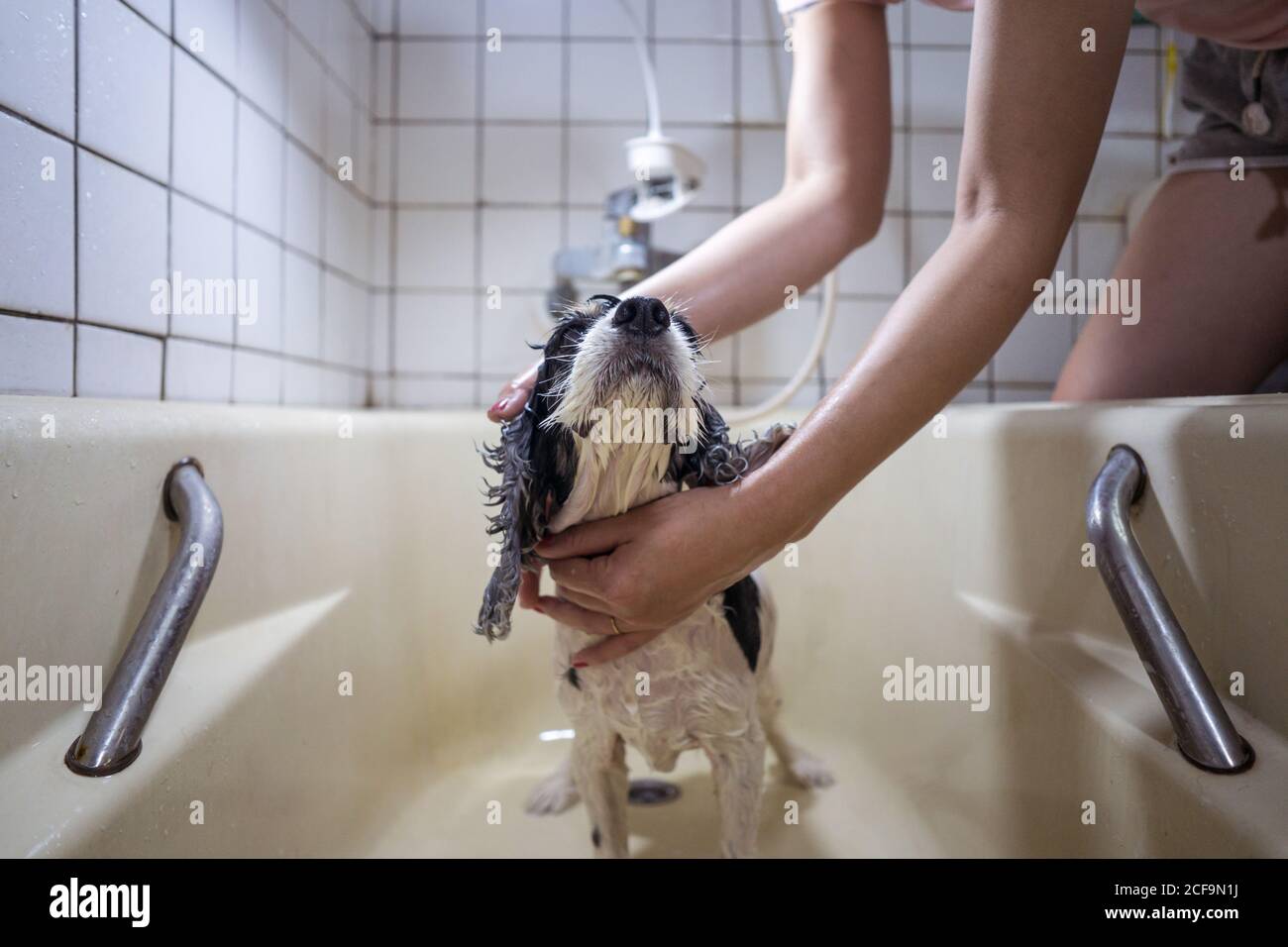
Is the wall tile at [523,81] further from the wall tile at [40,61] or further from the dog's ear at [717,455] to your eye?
the dog's ear at [717,455]

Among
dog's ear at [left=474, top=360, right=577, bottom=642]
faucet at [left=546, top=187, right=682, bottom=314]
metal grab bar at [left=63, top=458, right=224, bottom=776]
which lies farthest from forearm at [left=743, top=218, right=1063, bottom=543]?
faucet at [left=546, top=187, right=682, bottom=314]

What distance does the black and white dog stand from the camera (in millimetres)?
732

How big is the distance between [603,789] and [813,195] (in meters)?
0.80

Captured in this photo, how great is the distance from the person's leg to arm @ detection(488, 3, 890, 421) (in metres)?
0.45

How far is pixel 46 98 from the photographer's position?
33.3 inches

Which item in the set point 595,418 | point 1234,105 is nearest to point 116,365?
point 595,418

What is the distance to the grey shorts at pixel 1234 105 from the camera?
3.60 ft

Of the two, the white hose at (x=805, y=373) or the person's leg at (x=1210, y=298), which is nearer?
the person's leg at (x=1210, y=298)

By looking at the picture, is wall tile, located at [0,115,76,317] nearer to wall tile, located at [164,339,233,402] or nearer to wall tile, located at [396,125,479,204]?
wall tile, located at [164,339,233,402]

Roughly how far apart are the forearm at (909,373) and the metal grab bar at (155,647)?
0.50 m

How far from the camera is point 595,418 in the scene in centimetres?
74

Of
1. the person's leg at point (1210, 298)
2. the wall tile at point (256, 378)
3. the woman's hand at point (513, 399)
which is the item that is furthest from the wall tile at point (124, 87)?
the person's leg at point (1210, 298)

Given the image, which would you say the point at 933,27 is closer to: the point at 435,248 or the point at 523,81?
the point at 523,81
